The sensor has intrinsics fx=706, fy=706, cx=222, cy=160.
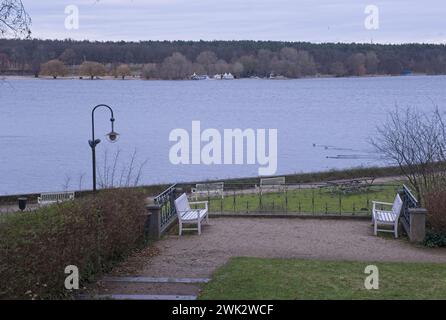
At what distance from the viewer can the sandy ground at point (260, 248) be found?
11.2m

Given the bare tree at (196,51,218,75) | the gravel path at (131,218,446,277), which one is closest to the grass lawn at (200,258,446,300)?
the gravel path at (131,218,446,277)

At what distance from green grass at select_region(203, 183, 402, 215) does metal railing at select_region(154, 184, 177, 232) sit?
201 inches

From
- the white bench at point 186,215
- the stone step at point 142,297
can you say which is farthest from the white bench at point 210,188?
the stone step at point 142,297

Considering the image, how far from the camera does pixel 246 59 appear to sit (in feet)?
397

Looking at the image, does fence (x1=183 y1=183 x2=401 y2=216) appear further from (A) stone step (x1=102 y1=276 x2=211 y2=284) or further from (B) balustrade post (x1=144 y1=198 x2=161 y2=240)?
(A) stone step (x1=102 y1=276 x2=211 y2=284)

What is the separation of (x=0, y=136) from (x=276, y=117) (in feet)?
129

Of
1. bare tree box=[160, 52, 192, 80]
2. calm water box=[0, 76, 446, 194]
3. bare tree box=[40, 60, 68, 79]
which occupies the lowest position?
calm water box=[0, 76, 446, 194]

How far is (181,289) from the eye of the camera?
9.69 metres

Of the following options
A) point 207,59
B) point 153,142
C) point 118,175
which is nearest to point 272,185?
point 118,175

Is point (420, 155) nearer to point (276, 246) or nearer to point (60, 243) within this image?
point (276, 246)

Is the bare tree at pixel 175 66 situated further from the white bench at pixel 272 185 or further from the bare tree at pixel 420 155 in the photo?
the bare tree at pixel 420 155

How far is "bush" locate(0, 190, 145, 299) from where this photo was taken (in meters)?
8.37

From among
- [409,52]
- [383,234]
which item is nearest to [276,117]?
[409,52]

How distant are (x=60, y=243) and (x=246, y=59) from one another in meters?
113
